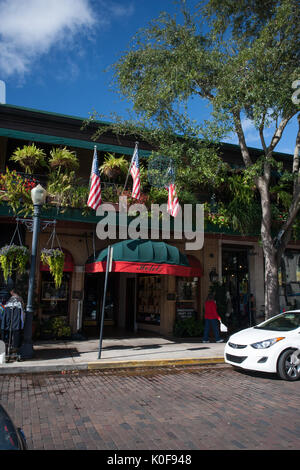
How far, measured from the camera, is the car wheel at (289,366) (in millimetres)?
7770

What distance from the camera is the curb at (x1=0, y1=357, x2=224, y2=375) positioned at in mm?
8461

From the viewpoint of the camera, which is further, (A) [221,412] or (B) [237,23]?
(B) [237,23]

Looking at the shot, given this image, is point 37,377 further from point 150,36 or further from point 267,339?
point 150,36

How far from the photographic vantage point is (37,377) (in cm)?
814

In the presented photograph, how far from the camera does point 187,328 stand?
48.1ft

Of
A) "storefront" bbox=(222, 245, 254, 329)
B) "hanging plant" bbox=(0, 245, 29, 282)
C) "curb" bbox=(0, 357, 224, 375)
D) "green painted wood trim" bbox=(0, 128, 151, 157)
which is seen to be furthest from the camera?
"storefront" bbox=(222, 245, 254, 329)

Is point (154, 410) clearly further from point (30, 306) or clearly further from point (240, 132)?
point (240, 132)

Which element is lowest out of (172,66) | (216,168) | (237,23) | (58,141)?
(216,168)

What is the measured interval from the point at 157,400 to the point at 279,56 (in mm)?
11959

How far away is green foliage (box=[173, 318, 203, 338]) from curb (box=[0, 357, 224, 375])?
4406mm

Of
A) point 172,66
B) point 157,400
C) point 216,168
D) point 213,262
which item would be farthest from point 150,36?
point 157,400

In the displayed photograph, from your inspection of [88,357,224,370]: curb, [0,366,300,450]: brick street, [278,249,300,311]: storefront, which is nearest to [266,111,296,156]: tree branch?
[278,249,300,311]: storefront

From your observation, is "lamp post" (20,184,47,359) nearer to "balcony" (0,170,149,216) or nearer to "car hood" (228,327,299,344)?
"balcony" (0,170,149,216)

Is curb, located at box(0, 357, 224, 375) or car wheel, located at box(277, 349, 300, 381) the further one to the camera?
curb, located at box(0, 357, 224, 375)
